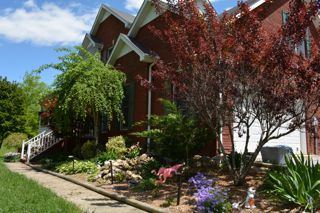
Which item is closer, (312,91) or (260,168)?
(312,91)

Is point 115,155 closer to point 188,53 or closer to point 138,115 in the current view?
point 138,115

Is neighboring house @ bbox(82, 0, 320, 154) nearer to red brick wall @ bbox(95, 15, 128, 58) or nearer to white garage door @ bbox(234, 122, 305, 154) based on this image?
white garage door @ bbox(234, 122, 305, 154)

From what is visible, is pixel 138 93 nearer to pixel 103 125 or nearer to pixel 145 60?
pixel 145 60

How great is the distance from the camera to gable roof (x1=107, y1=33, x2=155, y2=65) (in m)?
14.5

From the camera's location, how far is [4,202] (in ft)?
22.3

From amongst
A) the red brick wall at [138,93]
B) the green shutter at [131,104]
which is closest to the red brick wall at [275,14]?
the red brick wall at [138,93]

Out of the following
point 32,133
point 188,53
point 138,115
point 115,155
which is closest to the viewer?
point 188,53

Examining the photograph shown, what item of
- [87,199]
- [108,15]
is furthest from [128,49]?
A: [87,199]

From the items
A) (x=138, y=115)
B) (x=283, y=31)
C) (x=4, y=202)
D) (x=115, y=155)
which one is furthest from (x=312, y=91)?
(x=138, y=115)

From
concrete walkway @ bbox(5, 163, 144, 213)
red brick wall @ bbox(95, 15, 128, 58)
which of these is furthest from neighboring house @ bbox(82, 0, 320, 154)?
concrete walkway @ bbox(5, 163, 144, 213)

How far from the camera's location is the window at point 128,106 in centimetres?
1588

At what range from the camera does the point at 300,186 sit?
6.43 metres

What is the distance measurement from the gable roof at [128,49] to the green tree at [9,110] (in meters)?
17.7

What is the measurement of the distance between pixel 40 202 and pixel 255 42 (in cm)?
563
